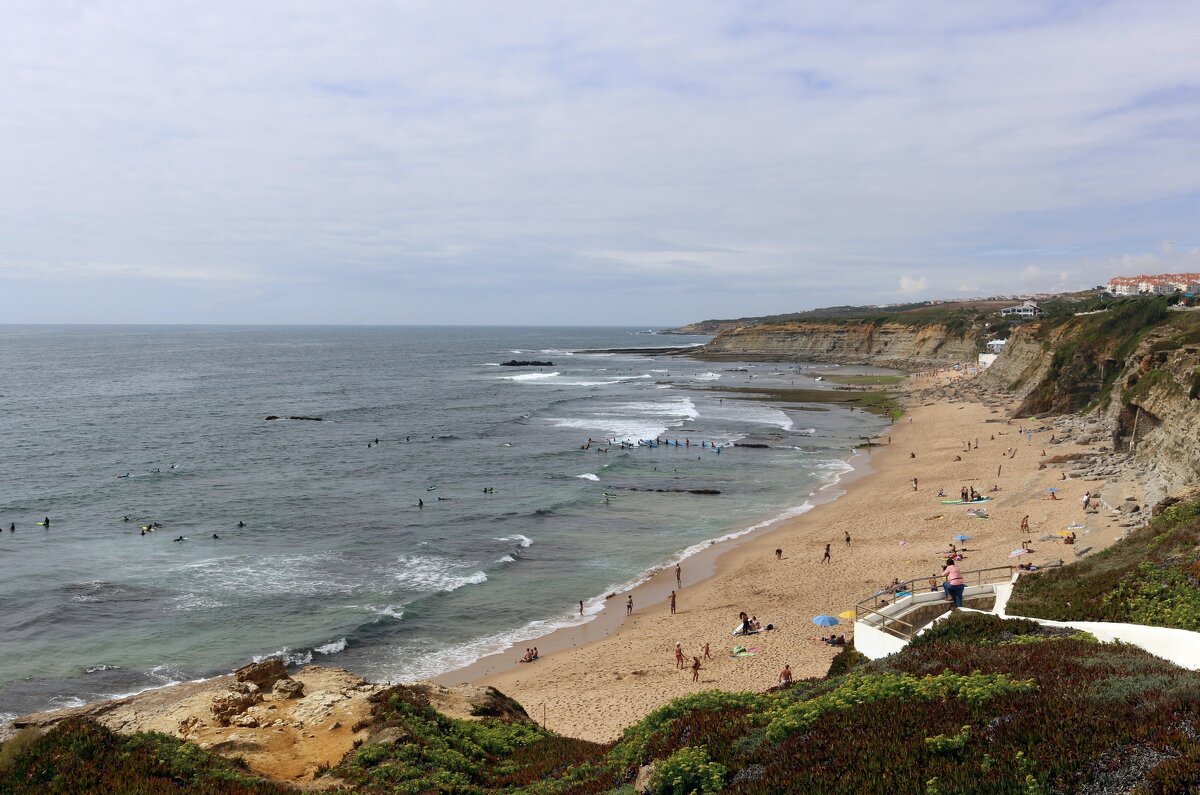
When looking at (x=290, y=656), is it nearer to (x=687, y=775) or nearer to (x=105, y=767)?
(x=105, y=767)

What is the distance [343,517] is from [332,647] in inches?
633

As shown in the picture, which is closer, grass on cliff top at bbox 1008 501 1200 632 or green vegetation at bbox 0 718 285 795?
green vegetation at bbox 0 718 285 795

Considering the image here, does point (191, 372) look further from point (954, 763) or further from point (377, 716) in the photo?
point (954, 763)

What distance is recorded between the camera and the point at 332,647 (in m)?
23.5

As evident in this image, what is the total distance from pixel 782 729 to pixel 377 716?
7.48 meters

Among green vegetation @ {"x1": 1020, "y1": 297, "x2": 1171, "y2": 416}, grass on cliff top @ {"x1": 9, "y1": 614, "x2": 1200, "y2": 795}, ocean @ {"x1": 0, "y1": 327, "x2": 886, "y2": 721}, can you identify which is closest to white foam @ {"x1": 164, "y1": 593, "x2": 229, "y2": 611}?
ocean @ {"x1": 0, "y1": 327, "x2": 886, "y2": 721}

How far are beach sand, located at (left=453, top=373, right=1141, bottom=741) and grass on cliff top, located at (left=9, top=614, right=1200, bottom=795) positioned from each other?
745 centimetres

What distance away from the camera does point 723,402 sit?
8462cm

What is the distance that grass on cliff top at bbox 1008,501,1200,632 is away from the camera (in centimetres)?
1388

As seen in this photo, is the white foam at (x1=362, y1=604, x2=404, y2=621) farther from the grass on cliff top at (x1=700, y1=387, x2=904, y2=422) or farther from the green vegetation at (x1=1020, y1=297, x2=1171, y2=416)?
the grass on cliff top at (x1=700, y1=387, x2=904, y2=422)

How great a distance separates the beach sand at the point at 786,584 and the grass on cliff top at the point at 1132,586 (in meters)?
6.99

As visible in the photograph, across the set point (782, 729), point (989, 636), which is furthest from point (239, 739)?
point (989, 636)

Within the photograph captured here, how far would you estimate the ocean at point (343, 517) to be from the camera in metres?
24.2

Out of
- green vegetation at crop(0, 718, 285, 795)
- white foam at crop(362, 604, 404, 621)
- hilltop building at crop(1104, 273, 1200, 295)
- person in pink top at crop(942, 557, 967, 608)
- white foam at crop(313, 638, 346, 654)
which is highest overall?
hilltop building at crop(1104, 273, 1200, 295)
